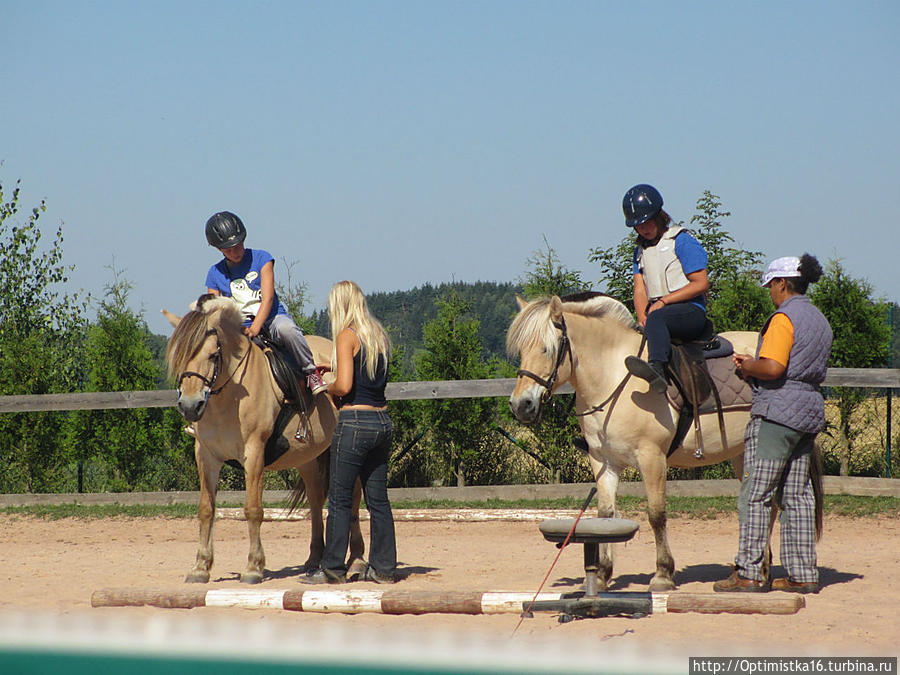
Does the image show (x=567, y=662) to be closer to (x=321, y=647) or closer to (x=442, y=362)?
(x=321, y=647)

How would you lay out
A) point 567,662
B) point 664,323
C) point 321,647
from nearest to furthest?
1. point 567,662
2. point 321,647
3. point 664,323

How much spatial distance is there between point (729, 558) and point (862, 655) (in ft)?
12.1

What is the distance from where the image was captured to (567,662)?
413 centimetres

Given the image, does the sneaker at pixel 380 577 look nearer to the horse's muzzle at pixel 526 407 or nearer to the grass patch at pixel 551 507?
the horse's muzzle at pixel 526 407

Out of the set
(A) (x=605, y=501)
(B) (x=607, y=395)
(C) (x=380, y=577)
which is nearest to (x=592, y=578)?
(A) (x=605, y=501)

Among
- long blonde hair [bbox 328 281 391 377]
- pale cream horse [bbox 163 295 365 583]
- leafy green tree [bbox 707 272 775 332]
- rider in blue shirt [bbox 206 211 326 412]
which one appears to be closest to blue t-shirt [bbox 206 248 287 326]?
rider in blue shirt [bbox 206 211 326 412]

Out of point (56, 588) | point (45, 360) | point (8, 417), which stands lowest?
point (56, 588)

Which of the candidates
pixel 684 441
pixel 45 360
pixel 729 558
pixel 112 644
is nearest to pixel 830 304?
pixel 729 558

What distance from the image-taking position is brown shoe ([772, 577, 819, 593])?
612 cm

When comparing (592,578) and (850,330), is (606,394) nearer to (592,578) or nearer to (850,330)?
(592,578)

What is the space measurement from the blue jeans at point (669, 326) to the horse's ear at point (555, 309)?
1.99 feet

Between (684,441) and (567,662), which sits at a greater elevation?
(684,441)

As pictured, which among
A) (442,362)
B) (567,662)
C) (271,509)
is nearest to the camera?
(567,662)

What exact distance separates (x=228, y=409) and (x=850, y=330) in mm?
8357
